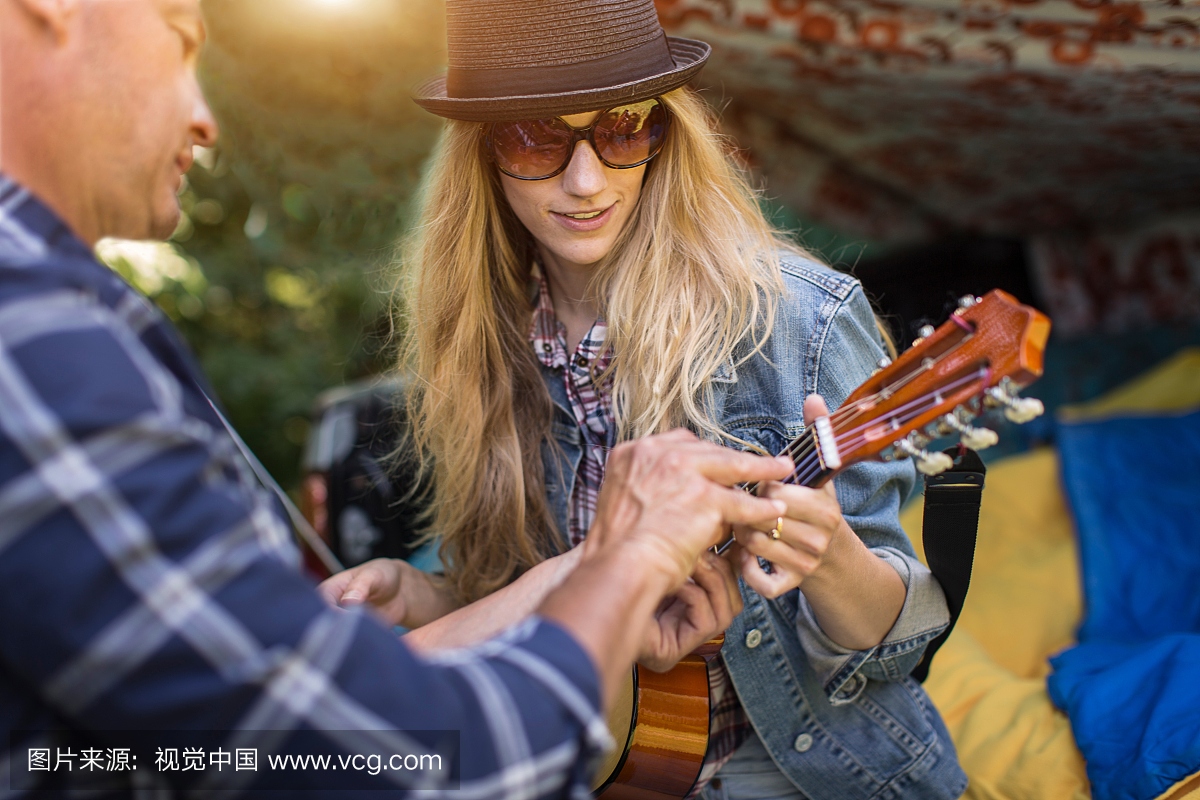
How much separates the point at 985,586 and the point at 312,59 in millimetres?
3262

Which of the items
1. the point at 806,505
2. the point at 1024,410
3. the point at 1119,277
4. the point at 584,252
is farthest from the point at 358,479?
the point at 1119,277

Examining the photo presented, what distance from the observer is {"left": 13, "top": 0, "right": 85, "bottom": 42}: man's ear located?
0.96 m

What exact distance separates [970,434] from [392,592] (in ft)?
4.13

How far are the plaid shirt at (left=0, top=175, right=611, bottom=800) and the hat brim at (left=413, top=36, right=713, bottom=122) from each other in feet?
3.02

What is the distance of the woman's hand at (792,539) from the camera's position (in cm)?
134

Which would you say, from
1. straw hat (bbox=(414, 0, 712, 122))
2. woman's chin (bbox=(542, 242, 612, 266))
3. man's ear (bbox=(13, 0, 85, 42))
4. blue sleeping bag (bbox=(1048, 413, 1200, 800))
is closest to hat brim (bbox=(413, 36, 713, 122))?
straw hat (bbox=(414, 0, 712, 122))

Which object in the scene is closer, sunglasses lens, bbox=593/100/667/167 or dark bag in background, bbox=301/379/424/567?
sunglasses lens, bbox=593/100/667/167

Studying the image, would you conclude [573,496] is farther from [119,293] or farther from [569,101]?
[119,293]

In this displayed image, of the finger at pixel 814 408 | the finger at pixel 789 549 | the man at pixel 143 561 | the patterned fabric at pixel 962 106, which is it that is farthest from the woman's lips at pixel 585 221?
the patterned fabric at pixel 962 106

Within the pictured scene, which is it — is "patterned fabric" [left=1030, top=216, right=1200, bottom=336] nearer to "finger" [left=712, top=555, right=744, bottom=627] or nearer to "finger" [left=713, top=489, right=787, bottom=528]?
"finger" [left=712, top=555, right=744, bottom=627]

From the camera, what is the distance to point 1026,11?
255 centimetres

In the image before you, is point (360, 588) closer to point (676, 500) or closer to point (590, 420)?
point (590, 420)

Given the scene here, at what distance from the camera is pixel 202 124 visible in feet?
3.86

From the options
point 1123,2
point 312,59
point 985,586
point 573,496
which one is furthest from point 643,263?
point 312,59
